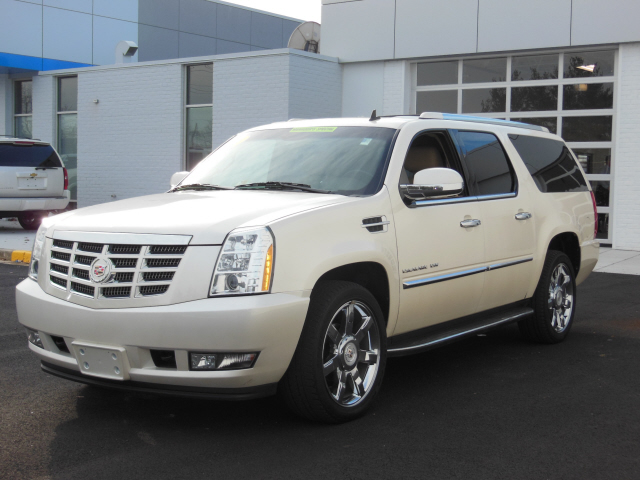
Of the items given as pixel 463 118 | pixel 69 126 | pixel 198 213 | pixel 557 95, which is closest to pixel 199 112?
pixel 69 126

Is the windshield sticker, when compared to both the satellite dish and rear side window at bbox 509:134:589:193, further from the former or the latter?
the satellite dish

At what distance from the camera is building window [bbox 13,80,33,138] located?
22594 millimetres

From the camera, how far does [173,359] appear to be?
13.2 feet

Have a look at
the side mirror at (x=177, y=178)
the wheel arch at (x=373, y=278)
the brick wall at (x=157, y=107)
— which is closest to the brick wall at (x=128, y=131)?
the brick wall at (x=157, y=107)

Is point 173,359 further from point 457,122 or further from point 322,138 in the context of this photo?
point 457,122

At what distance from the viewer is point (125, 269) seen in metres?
4.07

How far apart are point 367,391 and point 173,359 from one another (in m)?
1.18

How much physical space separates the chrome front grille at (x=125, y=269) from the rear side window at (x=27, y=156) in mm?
12330

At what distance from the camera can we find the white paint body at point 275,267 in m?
3.92

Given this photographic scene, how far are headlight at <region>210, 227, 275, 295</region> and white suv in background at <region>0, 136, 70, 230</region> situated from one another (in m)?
12.8

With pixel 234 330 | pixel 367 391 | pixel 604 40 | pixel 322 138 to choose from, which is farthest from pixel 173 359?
pixel 604 40

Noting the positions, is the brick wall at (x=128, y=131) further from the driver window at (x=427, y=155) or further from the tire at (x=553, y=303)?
the driver window at (x=427, y=155)

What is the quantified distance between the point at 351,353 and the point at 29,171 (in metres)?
13.0

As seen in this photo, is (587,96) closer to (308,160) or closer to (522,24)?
(522,24)
